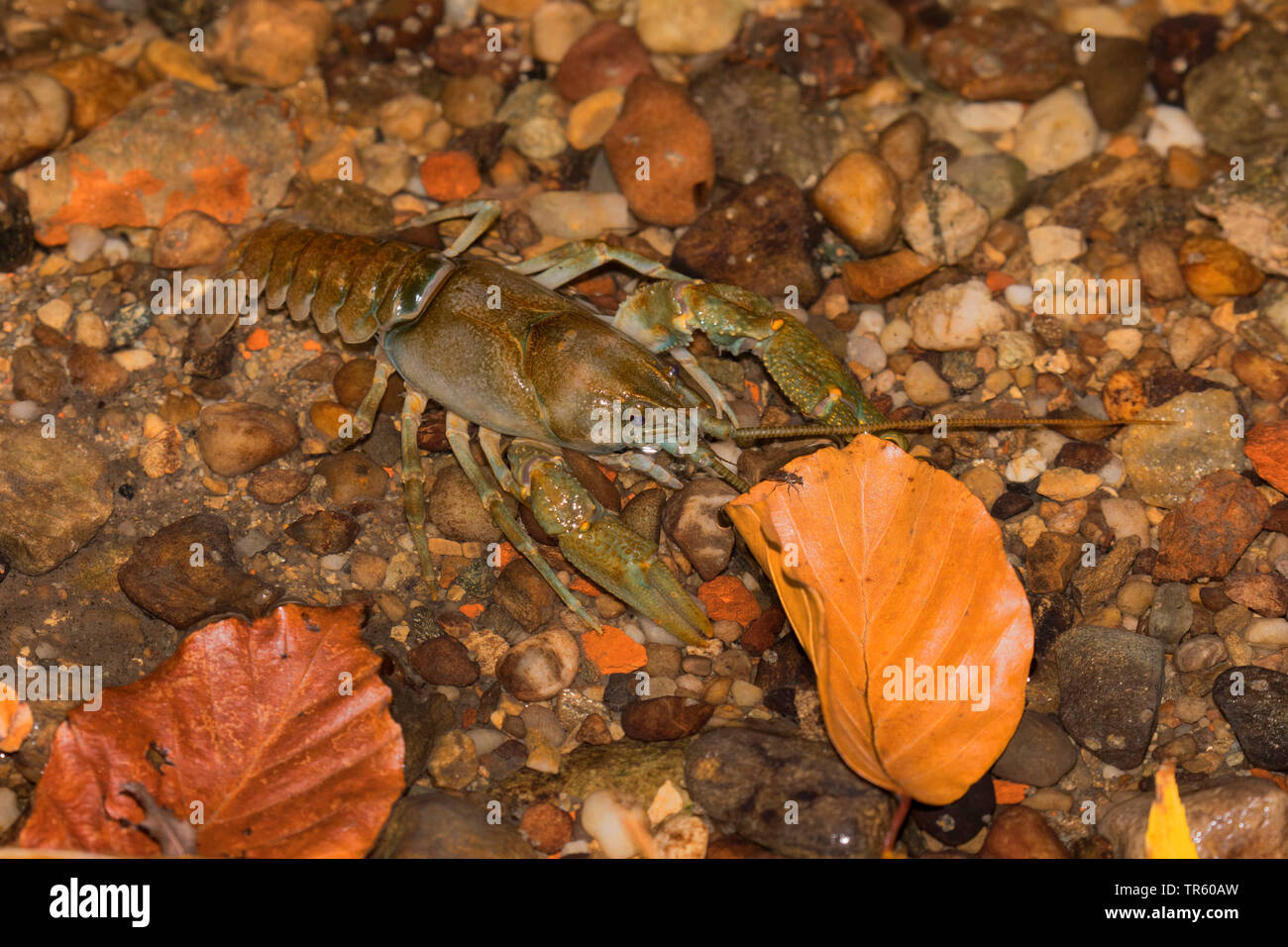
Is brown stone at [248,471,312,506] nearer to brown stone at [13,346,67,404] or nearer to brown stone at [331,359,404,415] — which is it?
brown stone at [331,359,404,415]

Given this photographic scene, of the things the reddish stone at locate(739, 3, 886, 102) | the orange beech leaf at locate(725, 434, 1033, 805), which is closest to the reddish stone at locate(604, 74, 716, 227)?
the reddish stone at locate(739, 3, 886, 102)

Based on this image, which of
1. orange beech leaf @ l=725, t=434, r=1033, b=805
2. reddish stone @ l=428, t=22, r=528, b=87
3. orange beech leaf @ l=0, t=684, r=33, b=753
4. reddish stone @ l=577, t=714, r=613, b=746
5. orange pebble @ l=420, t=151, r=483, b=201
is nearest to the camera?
orange beech leaf @ l=725, t=434, r=1033, b=805

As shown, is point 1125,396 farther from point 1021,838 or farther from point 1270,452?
point 1021,838

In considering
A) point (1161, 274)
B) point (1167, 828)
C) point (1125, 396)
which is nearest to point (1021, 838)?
point (1167, 828)

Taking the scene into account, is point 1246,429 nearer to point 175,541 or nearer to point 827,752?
point 827,752

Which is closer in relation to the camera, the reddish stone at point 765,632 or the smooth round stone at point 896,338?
the reddish stone at point 765,632

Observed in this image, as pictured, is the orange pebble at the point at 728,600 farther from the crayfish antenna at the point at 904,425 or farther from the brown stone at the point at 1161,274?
the brown stone at the point at 1161,274

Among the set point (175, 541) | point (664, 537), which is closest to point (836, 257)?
point (664, 537)

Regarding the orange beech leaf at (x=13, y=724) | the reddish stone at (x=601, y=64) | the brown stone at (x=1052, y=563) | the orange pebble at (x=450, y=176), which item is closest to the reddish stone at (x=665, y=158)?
the reddish stone at (x=601, y=64)
